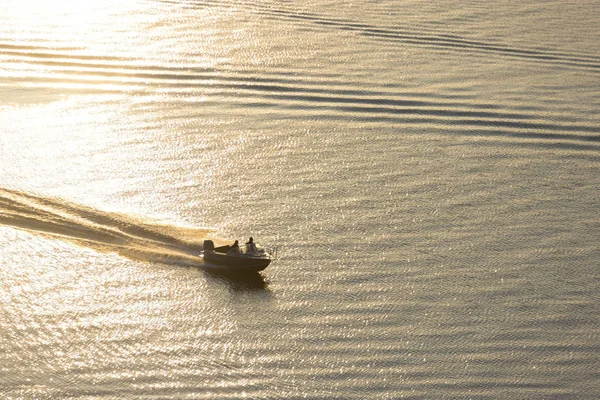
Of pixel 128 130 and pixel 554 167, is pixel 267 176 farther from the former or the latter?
pixel 554 167

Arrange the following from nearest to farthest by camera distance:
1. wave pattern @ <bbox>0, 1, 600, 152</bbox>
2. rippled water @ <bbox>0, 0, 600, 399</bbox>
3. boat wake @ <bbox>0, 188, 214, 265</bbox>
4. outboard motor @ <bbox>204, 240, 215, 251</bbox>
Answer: rippled water @ <bbox>0, 0, 600, 399</bbox>
outboard motor @ <bbox>204, 240, 215, 251</bbox>
boat wake @ <bbox>0, 188, 214, 265</bbox>
wave pattern @ <bbox>0, 1, 600, 152</bbox>

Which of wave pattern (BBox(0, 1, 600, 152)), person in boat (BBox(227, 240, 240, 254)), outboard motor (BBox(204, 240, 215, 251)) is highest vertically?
wave pattern (BBox(0, 1, 600, 152))

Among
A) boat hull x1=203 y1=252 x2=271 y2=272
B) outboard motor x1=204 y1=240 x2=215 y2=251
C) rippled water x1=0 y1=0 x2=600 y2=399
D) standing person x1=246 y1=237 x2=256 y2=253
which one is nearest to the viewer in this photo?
rippled water x1=0 y1=0 x2=600 y2=399

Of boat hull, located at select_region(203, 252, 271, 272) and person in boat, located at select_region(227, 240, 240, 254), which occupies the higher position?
person in boat, located at select_region(227, 240, 240, 254)

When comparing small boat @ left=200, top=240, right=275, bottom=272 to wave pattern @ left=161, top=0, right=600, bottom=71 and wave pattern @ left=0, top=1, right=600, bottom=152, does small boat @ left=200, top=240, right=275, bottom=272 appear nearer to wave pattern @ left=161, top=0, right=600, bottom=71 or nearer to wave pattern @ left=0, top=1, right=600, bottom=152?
wave pattern @ left=0, top=1, right=600, bottom=152

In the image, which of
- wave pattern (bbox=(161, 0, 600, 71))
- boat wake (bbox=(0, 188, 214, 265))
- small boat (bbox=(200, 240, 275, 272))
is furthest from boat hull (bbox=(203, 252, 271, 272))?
wave pattern (bbox=(161, 0, 600, 71))

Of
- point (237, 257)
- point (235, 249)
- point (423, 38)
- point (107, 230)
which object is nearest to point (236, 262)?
point (237, 257)

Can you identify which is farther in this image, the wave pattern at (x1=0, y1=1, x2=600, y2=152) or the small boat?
the wave pattern at (x1=0, y1=1, x2=600, y2=152)

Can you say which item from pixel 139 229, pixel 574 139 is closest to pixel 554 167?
pixel 574 139
